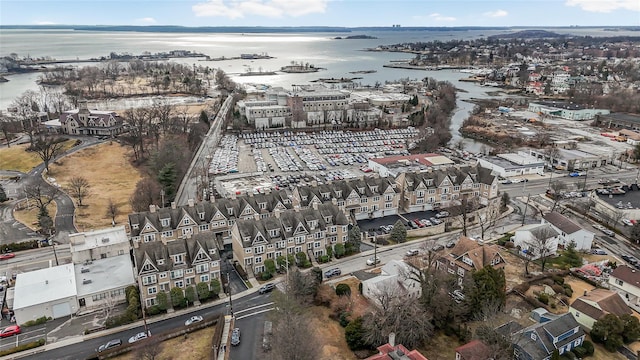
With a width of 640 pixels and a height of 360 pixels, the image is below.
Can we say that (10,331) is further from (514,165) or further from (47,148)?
(514,165)

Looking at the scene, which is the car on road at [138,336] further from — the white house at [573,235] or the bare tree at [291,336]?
the white house at [573,235]

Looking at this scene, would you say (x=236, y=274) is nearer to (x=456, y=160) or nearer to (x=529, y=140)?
(x=456, y=160)

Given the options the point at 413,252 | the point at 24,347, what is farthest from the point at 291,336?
the point at 413,252

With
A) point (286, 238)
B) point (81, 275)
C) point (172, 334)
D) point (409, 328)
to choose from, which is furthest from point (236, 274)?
point (409, 328)

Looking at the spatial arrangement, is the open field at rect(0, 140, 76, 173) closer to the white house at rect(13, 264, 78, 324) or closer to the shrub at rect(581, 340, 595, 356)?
the white house at rect(13, 264, 78, 324)

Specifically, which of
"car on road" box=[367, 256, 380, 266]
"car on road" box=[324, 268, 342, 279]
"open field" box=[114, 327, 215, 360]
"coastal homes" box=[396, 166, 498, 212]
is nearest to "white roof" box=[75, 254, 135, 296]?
"open field" box=[114, 327, 215, 360]
